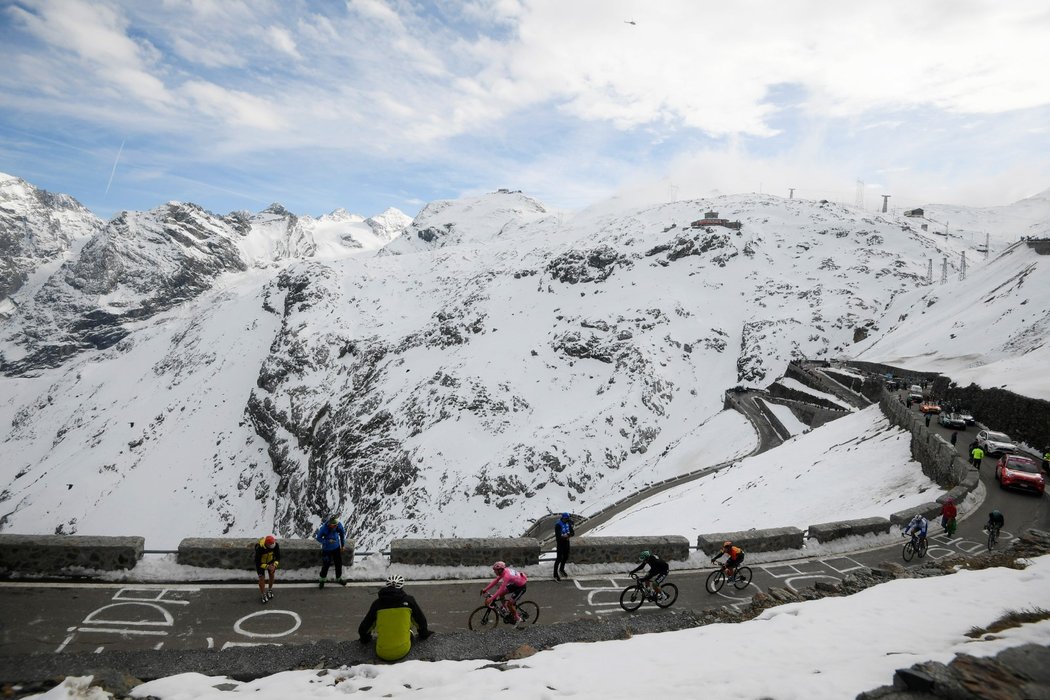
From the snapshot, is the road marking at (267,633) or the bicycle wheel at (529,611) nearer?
the road marking at (267,633)

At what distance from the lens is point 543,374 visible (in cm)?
6856

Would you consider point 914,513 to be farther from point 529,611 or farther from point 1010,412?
point 1010,412

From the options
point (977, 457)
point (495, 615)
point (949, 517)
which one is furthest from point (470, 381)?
point (495, 615)

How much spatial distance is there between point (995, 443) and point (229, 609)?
104 feet

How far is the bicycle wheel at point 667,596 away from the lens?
11.5 metres

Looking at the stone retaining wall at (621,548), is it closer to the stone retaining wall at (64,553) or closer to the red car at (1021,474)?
the stone retaining wall at (64,553)

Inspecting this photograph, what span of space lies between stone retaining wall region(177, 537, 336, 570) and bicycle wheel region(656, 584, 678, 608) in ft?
25.2

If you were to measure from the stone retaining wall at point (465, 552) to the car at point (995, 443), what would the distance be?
2456 centimetres

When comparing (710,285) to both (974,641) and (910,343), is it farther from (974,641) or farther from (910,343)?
(974,641)

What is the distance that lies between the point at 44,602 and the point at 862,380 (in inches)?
2120

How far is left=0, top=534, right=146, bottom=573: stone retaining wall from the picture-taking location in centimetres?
1038

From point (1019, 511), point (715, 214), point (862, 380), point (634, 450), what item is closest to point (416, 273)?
point (715, 214)

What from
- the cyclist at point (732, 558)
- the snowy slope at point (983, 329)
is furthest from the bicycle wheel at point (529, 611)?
the snowy slope at point (983, 329)

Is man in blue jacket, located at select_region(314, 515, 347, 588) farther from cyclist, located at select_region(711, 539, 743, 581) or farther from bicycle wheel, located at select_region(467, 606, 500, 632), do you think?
cyclist, located at select_region(711, 539, 743, 581)
